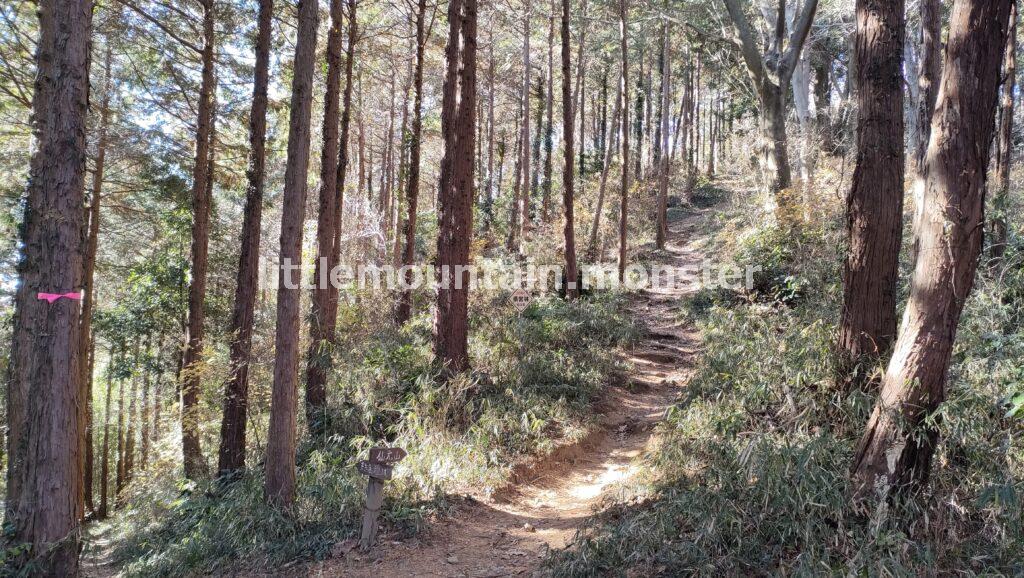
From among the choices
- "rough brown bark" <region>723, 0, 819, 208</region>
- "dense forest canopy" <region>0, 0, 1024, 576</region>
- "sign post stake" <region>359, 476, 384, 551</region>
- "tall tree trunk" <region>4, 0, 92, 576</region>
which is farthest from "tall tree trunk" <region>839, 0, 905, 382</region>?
"rough brown bark" <region>723, 0, 819, 208</region>

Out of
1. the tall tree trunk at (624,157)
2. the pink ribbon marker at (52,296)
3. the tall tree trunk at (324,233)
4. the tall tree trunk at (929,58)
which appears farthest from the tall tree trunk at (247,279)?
the tall tree trunk at (624,157)

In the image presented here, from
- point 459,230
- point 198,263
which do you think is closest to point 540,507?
point 459,230

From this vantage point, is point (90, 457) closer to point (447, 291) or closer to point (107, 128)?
point (107, 128)

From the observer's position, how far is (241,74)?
991cm

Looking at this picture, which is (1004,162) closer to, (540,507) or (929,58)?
(929,58)

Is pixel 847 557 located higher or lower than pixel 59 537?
higher

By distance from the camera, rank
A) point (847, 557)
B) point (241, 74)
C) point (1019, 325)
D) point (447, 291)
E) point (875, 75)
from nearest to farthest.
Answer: point (847, 557) < point (875, 75) < point (1019, 325) < point (447, 291) < point (241, 74)

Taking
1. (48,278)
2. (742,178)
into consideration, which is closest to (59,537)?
(48,278)

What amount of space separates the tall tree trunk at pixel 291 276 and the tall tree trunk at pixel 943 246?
15.7ft

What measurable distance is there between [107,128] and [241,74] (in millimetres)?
2625

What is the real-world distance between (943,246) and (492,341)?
7.28m

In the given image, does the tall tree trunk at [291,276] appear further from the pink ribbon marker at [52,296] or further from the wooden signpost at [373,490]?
the pink ribbon marker at [52,296]

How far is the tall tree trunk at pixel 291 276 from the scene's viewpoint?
200 inches

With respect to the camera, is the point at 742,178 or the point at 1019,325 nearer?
the point at 1019,325
